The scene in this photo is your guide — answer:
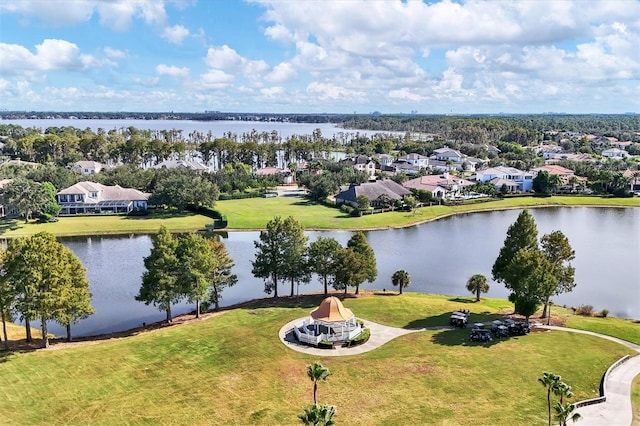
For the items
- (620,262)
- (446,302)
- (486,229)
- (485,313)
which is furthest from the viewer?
(486,229)

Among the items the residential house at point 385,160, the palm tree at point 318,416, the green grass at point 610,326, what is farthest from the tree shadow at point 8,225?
the residential house at point 385,160

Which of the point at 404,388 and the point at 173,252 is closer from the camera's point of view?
the point at 404,388

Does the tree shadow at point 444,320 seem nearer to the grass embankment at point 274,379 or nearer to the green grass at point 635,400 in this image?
the grass embankment at point 274,379

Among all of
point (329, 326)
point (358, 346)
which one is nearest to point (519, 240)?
point (358, 346)

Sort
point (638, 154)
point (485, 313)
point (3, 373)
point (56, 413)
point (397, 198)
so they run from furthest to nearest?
point (638, 154)
point (397, 198)
point (485, 313)
point (3, 373)
point (56, 413)

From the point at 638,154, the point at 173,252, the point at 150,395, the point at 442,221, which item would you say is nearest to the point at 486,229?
the point at 442,221

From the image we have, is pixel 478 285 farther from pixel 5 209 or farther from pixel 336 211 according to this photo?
pixel 5 209

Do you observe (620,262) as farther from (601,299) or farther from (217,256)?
(217,256)

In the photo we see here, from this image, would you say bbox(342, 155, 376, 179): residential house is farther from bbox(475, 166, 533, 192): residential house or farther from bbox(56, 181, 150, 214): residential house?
bbox(56, 181, 150, 214): residential house

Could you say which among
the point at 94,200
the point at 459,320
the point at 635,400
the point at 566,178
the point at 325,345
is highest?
the point at 566,178
